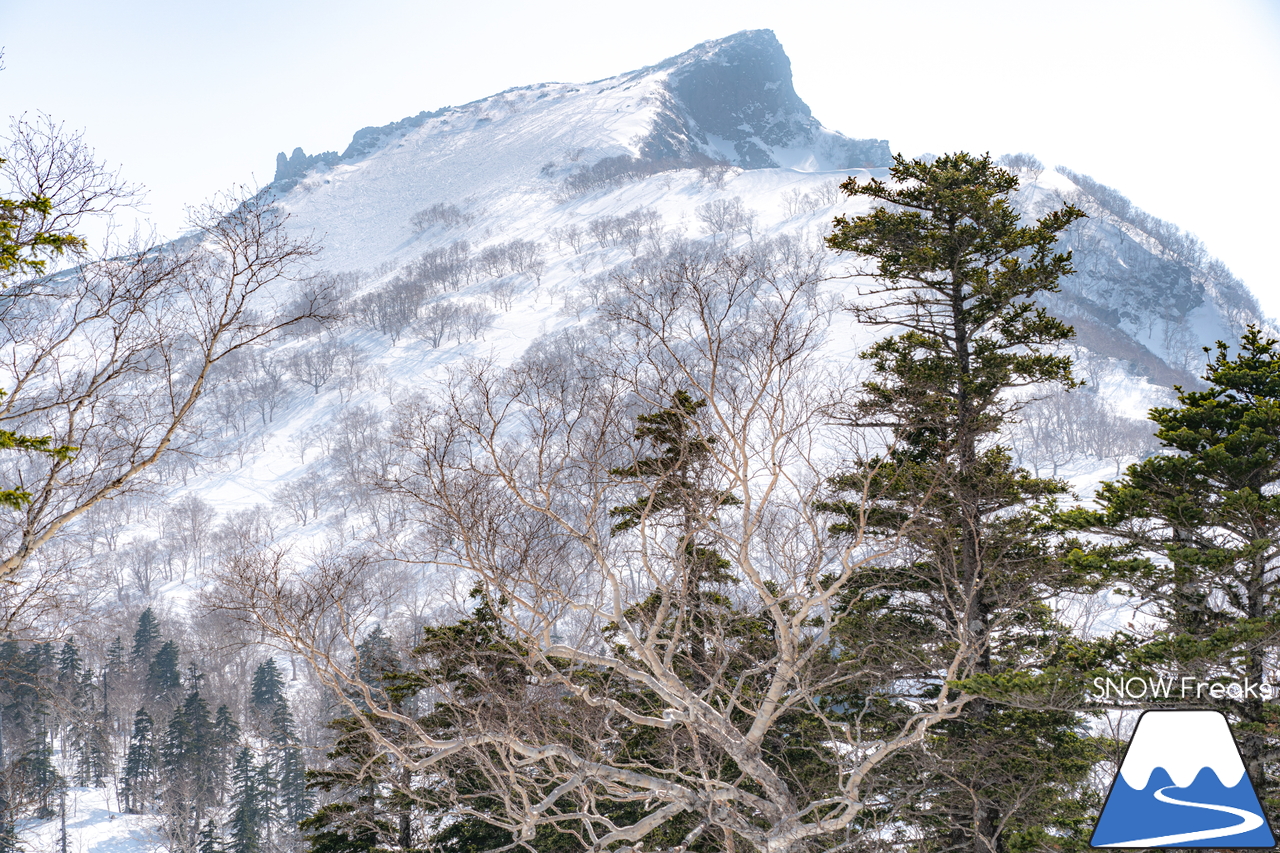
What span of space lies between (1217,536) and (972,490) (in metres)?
2.80

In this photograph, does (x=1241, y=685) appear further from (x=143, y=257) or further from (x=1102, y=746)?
(x=143, y=257)

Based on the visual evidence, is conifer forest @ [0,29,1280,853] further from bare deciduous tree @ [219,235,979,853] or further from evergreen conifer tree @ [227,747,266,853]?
evergreen conifer tree @ [227,747,266,853]

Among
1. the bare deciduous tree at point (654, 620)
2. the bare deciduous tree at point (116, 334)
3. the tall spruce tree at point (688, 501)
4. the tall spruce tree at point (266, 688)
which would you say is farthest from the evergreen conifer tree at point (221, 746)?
the bare deciduous tree at point (116, 334)

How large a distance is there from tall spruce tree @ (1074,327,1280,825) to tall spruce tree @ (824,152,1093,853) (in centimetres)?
133

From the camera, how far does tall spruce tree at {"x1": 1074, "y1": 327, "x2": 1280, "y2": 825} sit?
7586 mm

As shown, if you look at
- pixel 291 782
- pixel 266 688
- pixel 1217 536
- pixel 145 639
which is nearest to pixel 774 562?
pixel 1217 536

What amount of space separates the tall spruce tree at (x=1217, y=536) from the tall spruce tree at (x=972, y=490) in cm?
133

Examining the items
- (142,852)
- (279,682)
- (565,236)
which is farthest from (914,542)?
(565,236)

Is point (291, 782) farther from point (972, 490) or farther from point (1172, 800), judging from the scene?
point (1172, 800)

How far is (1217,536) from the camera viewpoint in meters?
8.55

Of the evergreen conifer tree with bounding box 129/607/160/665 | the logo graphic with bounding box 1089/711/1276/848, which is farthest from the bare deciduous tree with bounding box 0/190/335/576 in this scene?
the evergreen conifer tree with bounding box 129/607/160/665

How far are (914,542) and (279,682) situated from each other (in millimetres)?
51747

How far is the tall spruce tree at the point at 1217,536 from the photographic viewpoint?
24.9 ft

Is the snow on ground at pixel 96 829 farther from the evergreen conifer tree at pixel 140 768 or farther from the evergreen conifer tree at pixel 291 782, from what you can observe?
the evergreen conifer tree at pixel 291 782
